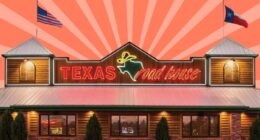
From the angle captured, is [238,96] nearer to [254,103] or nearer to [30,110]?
[254,103]

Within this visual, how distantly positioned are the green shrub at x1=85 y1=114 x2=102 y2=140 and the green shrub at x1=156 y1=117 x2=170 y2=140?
4.42 m

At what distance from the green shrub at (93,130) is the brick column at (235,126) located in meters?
10.4

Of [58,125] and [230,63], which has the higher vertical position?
[230,63]

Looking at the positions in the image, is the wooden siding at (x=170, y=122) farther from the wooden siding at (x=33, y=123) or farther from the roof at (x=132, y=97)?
the wooden siding at (x=33, y=123)

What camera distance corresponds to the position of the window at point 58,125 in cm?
3884

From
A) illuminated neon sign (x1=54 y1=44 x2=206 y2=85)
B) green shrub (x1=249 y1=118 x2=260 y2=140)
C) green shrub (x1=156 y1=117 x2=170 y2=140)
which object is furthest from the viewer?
illuminated neon sign (x1=54 y1=44 x2=206 y2=85)

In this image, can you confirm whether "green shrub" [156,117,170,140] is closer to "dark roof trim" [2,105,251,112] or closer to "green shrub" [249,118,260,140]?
"dark roof trim" [2,105,251,112]

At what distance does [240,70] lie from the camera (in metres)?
44.0

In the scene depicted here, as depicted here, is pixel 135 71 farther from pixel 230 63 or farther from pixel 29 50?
pixel 29 50

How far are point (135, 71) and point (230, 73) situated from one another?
8536mm

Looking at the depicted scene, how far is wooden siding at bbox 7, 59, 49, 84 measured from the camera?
145 ft

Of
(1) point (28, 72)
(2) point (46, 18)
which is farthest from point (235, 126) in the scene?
(2) point (46, 18)

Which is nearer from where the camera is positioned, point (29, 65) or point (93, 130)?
point (93, 130)

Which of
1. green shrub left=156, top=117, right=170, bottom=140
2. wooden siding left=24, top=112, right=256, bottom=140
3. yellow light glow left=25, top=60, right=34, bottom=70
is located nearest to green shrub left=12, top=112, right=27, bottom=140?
wooden siding left=24, top=112, right=256, bottom=140
